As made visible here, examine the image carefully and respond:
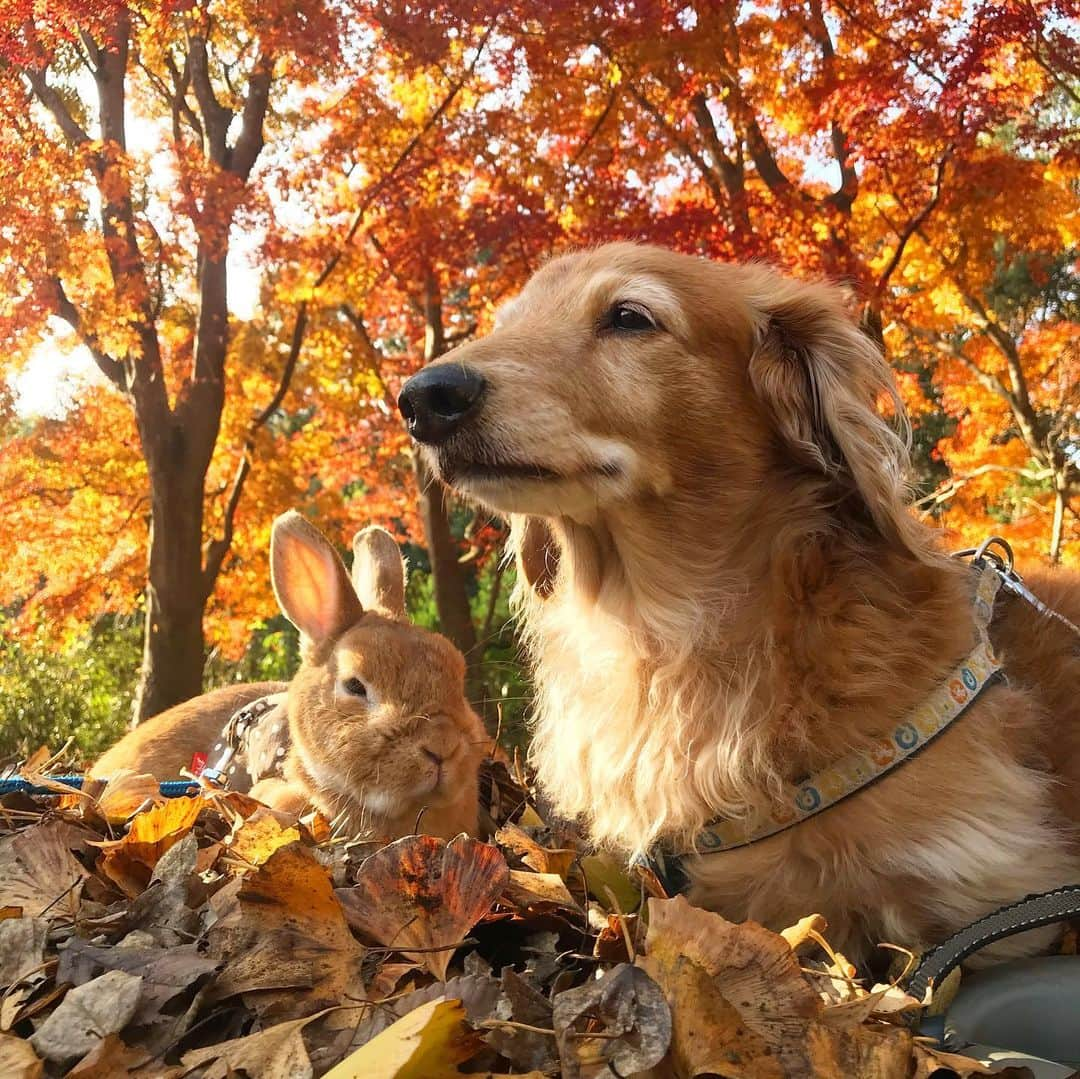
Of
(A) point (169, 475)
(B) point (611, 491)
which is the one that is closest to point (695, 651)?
(B) point (611, 491)

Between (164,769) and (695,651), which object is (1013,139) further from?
(164,769)

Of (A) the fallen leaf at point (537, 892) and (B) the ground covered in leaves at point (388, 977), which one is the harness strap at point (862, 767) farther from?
(A) the fallen leaf at point (537, 892)

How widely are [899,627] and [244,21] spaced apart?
671cm

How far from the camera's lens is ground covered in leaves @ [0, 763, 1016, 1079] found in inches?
36.3

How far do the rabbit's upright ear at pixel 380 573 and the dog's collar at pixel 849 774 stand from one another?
112 centimetres

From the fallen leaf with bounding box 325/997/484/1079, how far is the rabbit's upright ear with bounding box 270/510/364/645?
1526 mm

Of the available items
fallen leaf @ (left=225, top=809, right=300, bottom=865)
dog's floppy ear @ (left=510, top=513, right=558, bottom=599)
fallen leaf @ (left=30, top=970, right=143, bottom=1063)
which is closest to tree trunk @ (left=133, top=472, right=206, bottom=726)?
dog's floppy ear @ (left=510, top=513, right=558, bottom=599)

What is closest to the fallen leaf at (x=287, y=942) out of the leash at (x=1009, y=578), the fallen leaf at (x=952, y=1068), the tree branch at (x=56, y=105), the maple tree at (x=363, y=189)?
the fallen leaf at (x=952, y=1068)

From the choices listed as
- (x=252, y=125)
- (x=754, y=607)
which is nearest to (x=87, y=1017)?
(x=754, y=607)

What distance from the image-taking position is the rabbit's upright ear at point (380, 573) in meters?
2.65

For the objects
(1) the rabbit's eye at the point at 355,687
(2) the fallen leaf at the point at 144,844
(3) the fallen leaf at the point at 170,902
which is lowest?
(3) the fallen leaf at the point at 170,902

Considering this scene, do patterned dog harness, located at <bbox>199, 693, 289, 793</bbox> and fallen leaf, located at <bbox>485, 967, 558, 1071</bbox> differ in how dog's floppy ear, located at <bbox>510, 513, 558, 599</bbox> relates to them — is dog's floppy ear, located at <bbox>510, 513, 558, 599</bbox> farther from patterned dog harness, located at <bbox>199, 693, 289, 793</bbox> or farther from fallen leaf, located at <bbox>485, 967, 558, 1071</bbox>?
fallen leaf, located at <bbox>485, 967, 558, 1071</bbox>

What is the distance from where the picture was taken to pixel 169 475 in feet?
22.4

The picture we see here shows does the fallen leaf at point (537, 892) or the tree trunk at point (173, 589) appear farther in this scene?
the tree trunk at point (173, 589)
